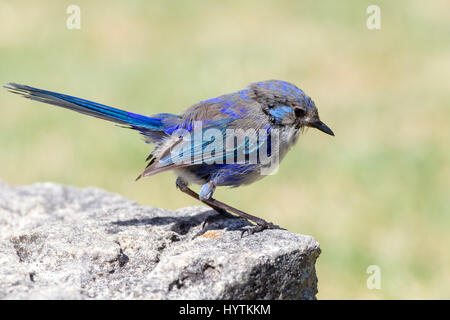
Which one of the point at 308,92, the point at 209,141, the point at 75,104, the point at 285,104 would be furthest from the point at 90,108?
the point at 308,92

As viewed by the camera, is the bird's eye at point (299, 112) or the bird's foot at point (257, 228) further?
the bird's eye at point (299, 112)

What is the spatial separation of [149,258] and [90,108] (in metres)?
1.05

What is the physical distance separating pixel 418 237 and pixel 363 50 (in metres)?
4.17

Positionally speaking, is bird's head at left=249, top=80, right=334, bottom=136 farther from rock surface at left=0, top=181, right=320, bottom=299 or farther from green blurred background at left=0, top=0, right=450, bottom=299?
green blurred background at left=0, top=0, right=450, bottom=299

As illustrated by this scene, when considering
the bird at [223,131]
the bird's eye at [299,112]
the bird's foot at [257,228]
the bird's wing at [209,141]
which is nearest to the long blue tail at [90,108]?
the bird at [223,131]

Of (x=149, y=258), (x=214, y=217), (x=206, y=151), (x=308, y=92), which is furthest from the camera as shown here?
(x=308, y=92)

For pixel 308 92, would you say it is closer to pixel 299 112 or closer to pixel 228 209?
pixel 299 112

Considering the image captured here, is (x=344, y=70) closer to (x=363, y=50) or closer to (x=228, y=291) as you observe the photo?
(x=363, y=50)

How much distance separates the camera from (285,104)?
4344mm

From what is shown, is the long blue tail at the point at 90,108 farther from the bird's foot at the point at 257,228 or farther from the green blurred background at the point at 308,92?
the green blurred background at the point at 308,92

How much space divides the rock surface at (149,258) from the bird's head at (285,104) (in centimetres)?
69

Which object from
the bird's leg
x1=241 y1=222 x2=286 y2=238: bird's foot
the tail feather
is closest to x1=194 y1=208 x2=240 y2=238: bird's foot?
the bird's leg

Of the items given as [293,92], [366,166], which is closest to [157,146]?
[293,92]

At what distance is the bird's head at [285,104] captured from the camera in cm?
434
